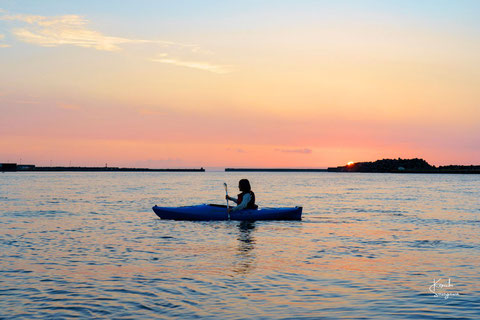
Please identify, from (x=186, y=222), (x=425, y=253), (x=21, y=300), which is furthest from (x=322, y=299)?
(x=186, y=222)

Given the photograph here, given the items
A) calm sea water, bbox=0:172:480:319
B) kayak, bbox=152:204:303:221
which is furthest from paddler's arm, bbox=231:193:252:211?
calm sea water, bbox=0:172:480:319

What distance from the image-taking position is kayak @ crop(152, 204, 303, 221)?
78.4ft

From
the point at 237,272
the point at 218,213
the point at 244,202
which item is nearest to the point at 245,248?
the point at 237,272

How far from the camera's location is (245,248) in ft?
52.9

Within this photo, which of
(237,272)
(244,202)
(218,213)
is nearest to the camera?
(237,272)

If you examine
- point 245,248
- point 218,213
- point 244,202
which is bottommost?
point 245,248

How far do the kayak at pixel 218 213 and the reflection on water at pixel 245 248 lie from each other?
45 centimetres

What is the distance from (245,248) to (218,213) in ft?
26.1

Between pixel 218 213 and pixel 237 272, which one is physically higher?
pixel 218 213

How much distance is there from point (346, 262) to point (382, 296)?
369 cm

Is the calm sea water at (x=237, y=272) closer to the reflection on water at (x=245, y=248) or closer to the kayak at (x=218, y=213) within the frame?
the reflection on water at (x=245, y=248)

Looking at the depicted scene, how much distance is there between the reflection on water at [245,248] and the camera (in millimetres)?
12695

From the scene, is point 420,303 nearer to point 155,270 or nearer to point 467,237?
point 155,270

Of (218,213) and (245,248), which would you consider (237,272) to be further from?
(218,213)
